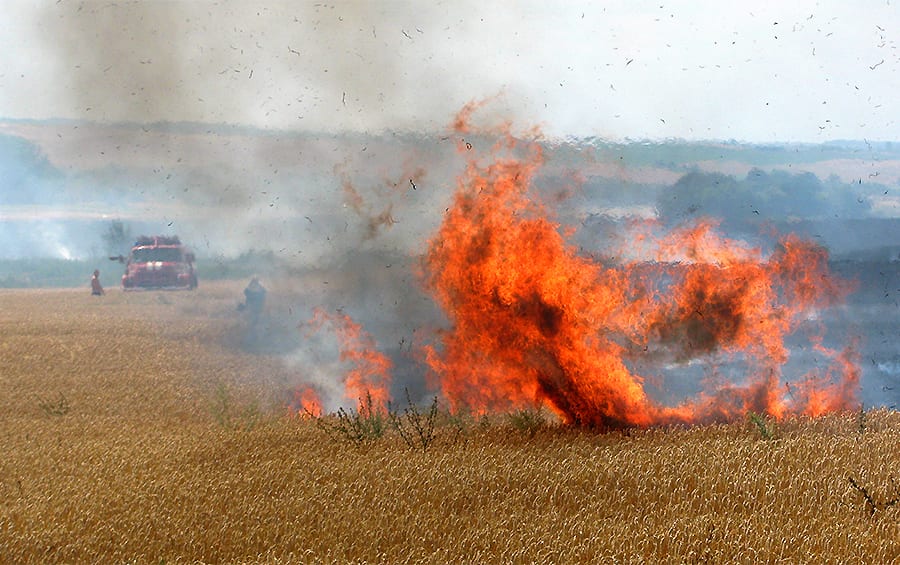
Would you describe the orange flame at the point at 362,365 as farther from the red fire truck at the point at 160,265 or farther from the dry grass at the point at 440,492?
the red fire truck at the point at 160,265

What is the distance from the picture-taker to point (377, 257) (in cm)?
2145

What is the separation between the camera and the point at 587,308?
52.1 feet

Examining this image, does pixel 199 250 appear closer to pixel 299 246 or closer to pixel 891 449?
pixel 299 246

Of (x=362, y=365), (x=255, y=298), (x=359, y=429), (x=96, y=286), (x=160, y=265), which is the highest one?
(x=160, y=265)

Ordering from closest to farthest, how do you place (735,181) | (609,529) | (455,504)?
1. (609,529)
2. (455,504)
3. (735,181)

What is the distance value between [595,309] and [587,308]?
0.38ft

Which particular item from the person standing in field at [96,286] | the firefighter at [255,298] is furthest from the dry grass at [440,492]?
the person standing in field at [96,286]

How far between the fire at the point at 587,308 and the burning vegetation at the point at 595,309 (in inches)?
0.8

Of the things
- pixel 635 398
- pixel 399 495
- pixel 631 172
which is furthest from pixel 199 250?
pixel 399 495

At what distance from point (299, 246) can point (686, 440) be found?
36.2 ft

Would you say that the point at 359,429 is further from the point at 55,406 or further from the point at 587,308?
the point at 55,406

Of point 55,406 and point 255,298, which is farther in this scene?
point 255,298

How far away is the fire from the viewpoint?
15.9m

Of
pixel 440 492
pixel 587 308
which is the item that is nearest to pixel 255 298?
pixel 587 308
